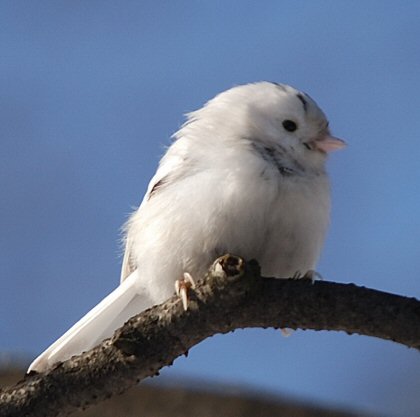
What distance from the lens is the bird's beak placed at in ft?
7.11

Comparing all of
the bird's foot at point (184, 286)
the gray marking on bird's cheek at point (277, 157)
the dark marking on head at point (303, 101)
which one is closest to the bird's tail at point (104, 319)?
the bird's foot at point (184, 286)

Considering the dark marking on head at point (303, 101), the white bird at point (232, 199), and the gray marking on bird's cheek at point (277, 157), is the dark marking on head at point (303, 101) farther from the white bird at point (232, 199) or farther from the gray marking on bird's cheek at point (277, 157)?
the gray marking on bird's cheek at point (277, 157)

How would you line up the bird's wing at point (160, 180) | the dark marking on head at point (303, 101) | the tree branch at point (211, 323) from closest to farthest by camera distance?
the tree branch at point (211, 323) < the bird's wing at point (160, 180) < the dark marking on head at point (303, 101)

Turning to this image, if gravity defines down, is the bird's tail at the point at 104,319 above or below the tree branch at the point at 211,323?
above

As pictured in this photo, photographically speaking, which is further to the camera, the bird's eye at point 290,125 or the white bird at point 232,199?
the bird's eye at point 290,125

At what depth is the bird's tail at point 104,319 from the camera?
7.28ft

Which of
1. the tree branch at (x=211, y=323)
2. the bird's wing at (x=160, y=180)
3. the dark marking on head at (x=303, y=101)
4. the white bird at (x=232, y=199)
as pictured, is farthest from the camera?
the dark marking on head at (x=303, y=101)

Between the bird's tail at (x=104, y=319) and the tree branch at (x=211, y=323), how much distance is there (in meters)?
0.41

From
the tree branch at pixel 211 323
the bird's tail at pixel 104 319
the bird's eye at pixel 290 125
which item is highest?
the bird's eye at pixel 290 125

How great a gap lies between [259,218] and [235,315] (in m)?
0.29

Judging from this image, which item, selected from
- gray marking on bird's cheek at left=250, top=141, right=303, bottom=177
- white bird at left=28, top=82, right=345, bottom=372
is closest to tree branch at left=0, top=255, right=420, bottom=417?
white bird at left=28, top=82, right=345, bottom=372

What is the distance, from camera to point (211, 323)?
170cm

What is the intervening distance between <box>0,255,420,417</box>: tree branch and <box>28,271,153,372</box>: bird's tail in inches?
16.0

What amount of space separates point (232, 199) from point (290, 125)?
1.06 feet
